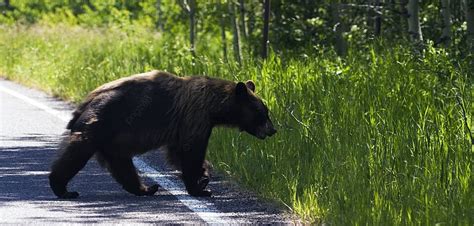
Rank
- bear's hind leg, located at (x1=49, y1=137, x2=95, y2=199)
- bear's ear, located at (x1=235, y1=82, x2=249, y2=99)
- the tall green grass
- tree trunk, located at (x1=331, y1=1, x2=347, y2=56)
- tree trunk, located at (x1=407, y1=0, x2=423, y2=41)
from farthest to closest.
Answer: tree trunk, located at (x1=331, y1=1, x2=347, y2=56) → tree trunk, located at (x1=407, y1=0, x2=423, y2=41) → bear's ear, located at (x1=235, y1=82, x2=249, y2=99) → bear's hind leg, located at (x1=49, y1=137, x2=95, y2=199) → the tall green grass

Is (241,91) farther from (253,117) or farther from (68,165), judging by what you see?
(68,165)

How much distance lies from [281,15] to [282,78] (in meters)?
10.2

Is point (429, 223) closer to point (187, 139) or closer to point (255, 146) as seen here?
point (187, 139)

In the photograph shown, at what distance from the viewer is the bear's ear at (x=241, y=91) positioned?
10695 mm

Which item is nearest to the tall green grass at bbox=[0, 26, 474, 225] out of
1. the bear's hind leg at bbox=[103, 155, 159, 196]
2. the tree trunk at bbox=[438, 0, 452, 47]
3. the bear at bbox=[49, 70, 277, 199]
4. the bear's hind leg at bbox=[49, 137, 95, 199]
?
the bear at bbox=[49, 70, 277, 199]

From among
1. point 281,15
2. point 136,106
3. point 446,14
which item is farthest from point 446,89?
point 281,15

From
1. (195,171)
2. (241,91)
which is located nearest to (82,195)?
(195,171)

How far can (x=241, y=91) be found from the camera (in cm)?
1080

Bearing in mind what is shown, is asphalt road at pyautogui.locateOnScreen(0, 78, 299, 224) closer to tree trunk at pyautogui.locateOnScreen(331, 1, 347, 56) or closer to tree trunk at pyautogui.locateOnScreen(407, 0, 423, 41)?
tree trunk at pyautogui.locateOnScreen(407, 0, 423, 41)

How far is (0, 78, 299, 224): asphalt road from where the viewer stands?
9172 mm

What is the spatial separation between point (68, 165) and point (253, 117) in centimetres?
166

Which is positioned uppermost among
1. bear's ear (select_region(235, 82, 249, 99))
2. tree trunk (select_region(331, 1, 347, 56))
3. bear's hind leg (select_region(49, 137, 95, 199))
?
bear's ear (select_region(235, 82, 249, 99))

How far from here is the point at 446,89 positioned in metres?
11.1

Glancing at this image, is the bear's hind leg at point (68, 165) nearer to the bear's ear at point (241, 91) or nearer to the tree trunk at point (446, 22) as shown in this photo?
the bear's ear at point (241, 91)
